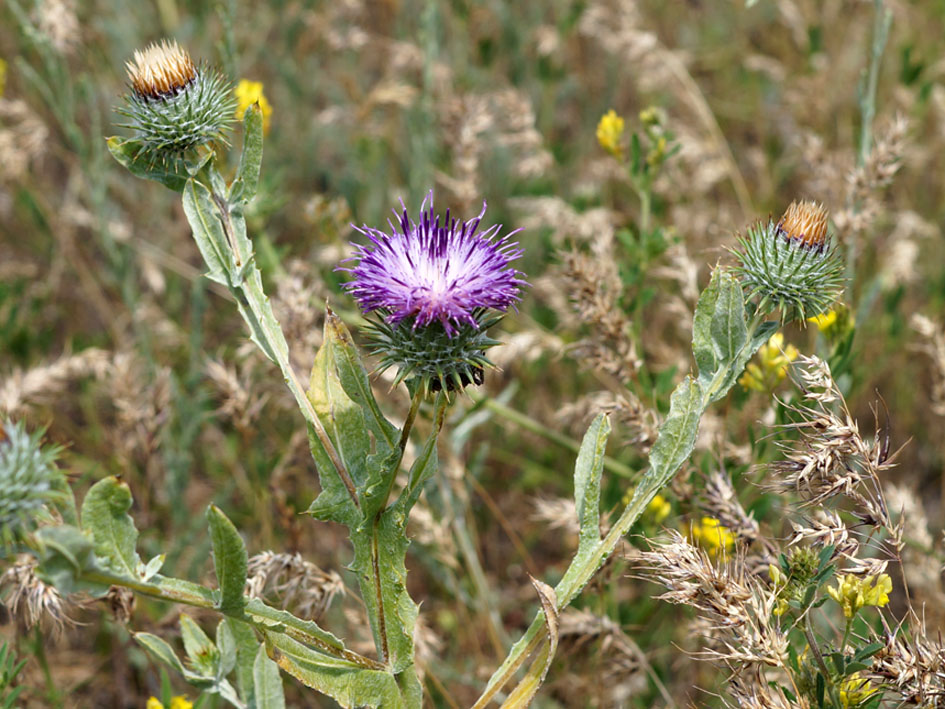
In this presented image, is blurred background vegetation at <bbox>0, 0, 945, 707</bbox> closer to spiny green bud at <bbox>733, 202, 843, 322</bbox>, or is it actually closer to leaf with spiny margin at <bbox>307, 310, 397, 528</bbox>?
spiny green bud at <bbox>733, 202, 843, 322</bbox>

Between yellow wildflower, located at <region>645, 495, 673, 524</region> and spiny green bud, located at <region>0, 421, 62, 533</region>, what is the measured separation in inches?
87.2

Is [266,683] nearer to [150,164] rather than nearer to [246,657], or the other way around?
[246,657]

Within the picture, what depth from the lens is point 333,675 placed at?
247 centimetres

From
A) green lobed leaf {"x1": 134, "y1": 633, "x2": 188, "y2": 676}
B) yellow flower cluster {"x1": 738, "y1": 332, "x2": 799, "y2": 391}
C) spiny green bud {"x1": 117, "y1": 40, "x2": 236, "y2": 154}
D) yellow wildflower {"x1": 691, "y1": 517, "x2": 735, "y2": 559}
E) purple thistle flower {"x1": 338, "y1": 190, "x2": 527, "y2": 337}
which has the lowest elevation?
yellow wildflower {"x1": 691, "y1": 517, "x2": 735, "y2": 559}

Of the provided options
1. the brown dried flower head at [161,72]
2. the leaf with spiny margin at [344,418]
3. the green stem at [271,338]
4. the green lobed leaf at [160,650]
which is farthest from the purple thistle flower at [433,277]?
the green lobed leaf at [160,650]

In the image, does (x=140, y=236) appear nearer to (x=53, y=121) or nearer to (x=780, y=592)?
(x=53, y=121)

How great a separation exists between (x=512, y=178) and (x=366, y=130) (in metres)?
1.35

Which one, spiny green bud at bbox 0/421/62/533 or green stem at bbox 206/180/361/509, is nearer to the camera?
spiny green bud at bbox 0/421/62/533

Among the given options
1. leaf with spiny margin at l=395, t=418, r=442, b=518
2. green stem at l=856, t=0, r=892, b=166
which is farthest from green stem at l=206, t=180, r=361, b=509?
green stem at l=856, t=0, r=892, b=166

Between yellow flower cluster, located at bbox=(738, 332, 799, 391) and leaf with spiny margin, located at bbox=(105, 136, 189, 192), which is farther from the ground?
leaf with spiny margin, located at bbox=(105, 136, 189, 192)

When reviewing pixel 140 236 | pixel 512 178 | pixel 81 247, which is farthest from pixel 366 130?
pixel 81 247

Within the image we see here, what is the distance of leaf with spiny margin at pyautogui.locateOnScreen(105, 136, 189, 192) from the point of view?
2.72 metres

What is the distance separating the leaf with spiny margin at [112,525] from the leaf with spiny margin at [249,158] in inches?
38.8

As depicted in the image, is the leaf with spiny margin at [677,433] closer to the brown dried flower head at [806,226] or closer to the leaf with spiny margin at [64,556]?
the brown dried flower head at [806,226]
